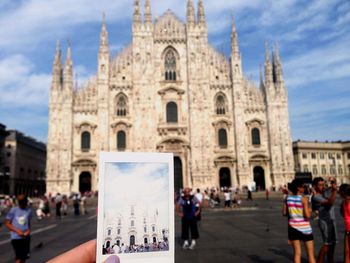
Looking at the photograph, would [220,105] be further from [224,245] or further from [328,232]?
[328,232]

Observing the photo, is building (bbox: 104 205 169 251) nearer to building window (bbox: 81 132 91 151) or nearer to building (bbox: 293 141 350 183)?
building window (bbox: 81 132 91 151)

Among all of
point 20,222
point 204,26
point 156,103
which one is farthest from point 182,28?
point 20,222

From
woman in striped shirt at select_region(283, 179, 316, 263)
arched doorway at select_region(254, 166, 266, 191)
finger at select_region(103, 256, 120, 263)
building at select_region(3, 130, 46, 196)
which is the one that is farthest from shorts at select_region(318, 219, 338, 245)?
building at select_region(3, 130, 46, 196)

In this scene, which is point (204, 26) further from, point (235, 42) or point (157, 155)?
point (157, 155)

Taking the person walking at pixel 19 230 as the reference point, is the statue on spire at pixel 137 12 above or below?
above

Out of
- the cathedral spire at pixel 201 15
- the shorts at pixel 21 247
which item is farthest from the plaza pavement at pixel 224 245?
Result: the cathedral spire at pixel 201 15

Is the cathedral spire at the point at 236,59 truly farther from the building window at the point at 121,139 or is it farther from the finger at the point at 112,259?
the finger at the point at 112,259

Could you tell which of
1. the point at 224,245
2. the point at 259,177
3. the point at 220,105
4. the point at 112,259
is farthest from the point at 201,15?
the point at 112,259
